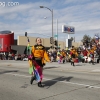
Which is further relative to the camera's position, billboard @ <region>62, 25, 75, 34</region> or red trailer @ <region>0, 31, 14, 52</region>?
billboard @ <region>62, 25, 75, 34</region>

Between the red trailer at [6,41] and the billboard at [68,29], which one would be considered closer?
the red trailer at [6,41]

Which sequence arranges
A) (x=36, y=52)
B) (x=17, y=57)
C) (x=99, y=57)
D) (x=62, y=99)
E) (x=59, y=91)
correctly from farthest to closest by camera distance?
(x=17, y=57) → (x=99, y=57) → (x=36, y=52) → (x=59, y=91) → (x=62, y=99)

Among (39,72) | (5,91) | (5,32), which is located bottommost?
(5,91)

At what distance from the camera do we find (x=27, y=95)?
7.38 metres

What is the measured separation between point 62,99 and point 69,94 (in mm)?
758

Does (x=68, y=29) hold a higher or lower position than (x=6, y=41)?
higher

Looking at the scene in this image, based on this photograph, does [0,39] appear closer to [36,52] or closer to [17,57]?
[17,57]

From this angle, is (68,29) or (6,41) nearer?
(6,41)

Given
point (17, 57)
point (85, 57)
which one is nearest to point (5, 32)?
point (17, 57)

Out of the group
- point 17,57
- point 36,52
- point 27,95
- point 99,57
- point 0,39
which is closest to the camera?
point 27,95

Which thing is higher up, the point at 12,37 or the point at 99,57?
the point at 12,37

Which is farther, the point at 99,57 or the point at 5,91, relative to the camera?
the point at 99,57

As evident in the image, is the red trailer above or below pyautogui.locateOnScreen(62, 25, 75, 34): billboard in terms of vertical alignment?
below

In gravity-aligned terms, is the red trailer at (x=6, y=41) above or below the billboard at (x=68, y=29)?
below
